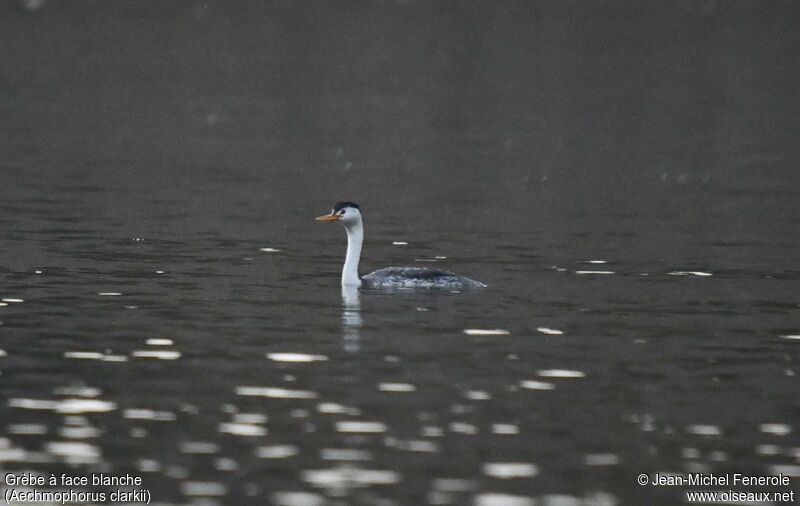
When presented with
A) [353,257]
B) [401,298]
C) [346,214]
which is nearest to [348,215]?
[346,214]

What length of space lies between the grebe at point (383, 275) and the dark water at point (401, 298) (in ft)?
1.31

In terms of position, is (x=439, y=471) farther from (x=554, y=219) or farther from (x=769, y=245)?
(x=554, y=219)

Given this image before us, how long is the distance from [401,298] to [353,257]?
51.7 inches

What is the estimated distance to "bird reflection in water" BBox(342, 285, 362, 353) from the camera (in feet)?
71.8

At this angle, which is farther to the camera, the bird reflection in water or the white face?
the white face

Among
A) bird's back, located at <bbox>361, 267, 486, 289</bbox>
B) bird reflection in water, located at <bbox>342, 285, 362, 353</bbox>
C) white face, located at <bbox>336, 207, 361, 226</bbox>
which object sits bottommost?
bird reflection in water, located at <bbox>342, 285, 362, 353</bbox>

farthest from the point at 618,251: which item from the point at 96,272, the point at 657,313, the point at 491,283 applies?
the point at 96,272

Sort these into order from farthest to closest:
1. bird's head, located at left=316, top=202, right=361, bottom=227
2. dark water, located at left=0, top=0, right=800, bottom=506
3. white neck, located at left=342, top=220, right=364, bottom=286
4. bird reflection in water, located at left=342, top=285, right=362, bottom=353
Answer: bird's head, located at left=316, top=202, right=361, bottom=227 → white neck, located at left=342, top=220, right=364, bottom=286 → bird reflection in water, located at left=342, top=285, right=362, bottom=353 → dark water, located at left=0, top=0, right=800, bottom=506

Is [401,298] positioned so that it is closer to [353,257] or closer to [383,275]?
[383,275]

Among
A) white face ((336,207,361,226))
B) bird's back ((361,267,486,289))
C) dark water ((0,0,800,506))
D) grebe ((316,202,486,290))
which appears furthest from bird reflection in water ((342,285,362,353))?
white face ((336,207,361,226))

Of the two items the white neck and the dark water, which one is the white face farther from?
the dark water

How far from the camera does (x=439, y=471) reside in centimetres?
1602

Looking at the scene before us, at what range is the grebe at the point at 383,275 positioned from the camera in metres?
26.0

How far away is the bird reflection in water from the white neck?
0.11 m
